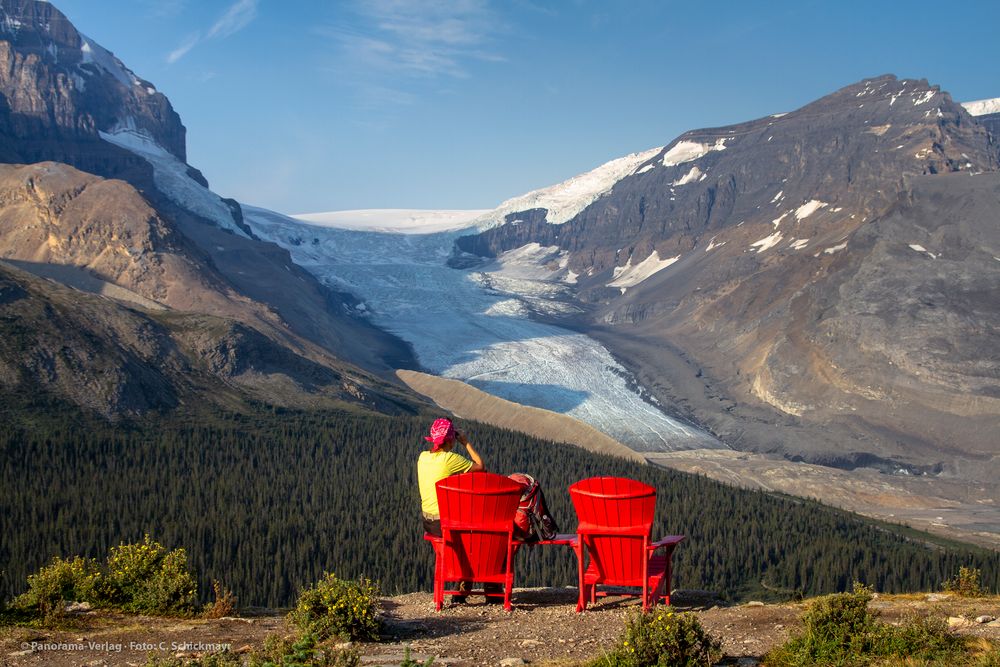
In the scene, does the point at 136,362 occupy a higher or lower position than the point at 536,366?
lower

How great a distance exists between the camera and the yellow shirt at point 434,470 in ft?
54.5

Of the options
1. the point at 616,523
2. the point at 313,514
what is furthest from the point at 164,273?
the point at 616,523

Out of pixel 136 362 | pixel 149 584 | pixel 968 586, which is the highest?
pixel 136 362

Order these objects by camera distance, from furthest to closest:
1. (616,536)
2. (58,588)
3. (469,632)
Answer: (616,536) < (58,588) < (469,632)

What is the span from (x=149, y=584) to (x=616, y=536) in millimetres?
6753

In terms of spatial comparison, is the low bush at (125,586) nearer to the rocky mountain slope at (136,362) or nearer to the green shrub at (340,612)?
the green shrub at (340,612)

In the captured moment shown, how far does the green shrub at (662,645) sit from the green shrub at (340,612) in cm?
334

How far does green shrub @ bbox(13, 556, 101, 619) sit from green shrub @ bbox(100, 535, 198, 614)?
213mm

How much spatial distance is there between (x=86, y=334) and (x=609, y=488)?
72.3m

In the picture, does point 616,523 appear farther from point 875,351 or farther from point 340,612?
point 875,351

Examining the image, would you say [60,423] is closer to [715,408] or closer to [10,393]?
[10,393]

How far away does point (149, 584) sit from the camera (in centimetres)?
1605

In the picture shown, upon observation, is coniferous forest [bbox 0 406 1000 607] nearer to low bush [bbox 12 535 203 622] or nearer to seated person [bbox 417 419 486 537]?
seated person [bbox 417 419 486 537]

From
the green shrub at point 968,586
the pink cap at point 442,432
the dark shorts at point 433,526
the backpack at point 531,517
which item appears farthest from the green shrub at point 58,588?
the green shrub at point 968,586
